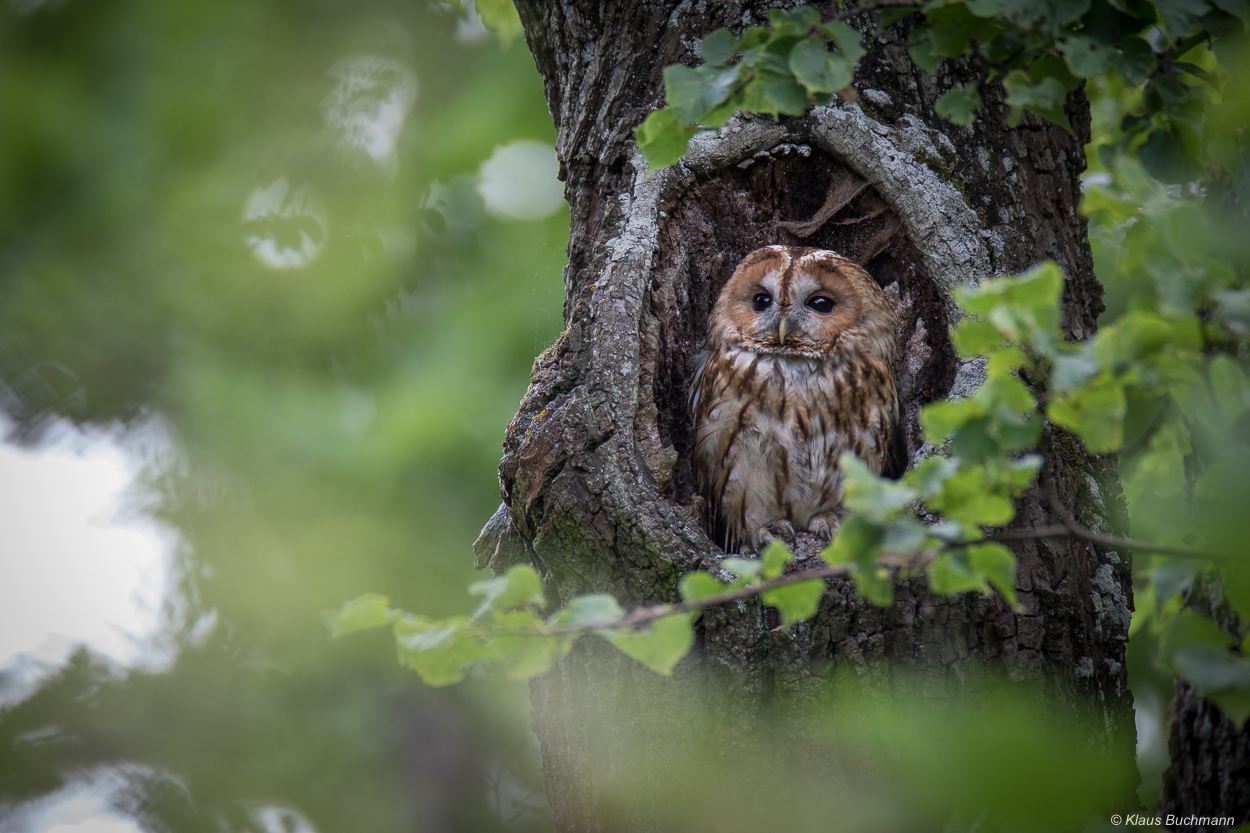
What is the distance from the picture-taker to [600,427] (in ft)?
6.89

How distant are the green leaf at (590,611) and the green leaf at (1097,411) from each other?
22.1 inches

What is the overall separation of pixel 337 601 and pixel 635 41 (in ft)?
8.21

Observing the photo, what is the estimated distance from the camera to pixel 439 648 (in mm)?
1195

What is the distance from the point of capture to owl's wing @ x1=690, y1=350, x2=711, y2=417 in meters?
2.84

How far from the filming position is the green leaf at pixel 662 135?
1.44 metres

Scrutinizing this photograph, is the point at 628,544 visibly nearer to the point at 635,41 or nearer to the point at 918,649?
the point at 918,649

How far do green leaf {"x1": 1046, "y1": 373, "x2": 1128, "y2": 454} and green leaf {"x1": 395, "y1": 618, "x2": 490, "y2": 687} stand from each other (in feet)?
2.49

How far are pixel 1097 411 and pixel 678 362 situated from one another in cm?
178

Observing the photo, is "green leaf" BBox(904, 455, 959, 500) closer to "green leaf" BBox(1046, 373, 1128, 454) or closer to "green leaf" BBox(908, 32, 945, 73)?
"green leaf" BBox(1046, 373, 1128, 454)

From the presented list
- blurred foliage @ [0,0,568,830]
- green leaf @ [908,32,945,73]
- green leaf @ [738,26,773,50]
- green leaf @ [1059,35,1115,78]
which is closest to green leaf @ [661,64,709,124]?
green leaf @ [738,26,773,50]

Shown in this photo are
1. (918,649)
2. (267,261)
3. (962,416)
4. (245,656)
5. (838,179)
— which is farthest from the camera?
(245,656)

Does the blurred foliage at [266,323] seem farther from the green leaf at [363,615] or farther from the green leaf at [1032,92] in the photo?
the green leaf at [1032,92]

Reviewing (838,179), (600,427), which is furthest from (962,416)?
(838,179)
